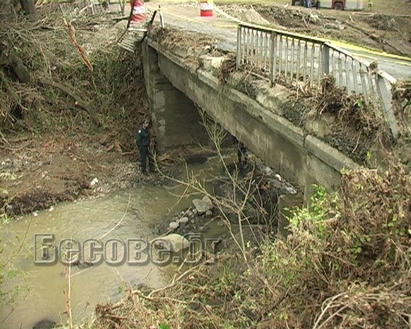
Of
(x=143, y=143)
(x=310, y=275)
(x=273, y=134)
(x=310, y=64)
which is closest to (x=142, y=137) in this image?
(x=143, y=143)

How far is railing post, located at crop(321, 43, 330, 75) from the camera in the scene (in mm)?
5352

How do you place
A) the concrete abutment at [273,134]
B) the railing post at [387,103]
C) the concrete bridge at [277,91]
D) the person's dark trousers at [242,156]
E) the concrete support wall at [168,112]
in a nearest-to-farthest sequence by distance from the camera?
the railing post at [387,103] → the concrete bridge at [277,91] → the concrete abutment at [273,134] → the person's dark trousers at [242,156] → the concrete support wall at [168,112]

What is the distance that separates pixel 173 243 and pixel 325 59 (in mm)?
5748

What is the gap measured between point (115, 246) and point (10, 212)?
3155 millimetres

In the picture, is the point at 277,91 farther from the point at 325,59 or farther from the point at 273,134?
the point at 325,59

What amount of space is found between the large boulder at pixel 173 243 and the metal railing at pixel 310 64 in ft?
13.6

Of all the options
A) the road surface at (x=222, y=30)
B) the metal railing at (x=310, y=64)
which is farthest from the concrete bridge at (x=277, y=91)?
the road surface at (x=222, y=30)

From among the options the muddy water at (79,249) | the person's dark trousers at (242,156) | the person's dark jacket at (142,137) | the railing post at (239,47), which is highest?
the railing post at (239,47)

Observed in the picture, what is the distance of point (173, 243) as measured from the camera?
982cm

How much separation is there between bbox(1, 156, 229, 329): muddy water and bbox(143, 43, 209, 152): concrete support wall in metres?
2.73

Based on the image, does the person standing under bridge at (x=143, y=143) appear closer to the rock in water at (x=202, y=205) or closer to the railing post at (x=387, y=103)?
the rock in water at (x=202, y=205)

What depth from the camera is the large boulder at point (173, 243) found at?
980 centimetres

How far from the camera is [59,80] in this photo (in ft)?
49.9

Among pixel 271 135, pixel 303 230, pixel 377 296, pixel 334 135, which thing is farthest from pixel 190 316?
pixel 271 135
